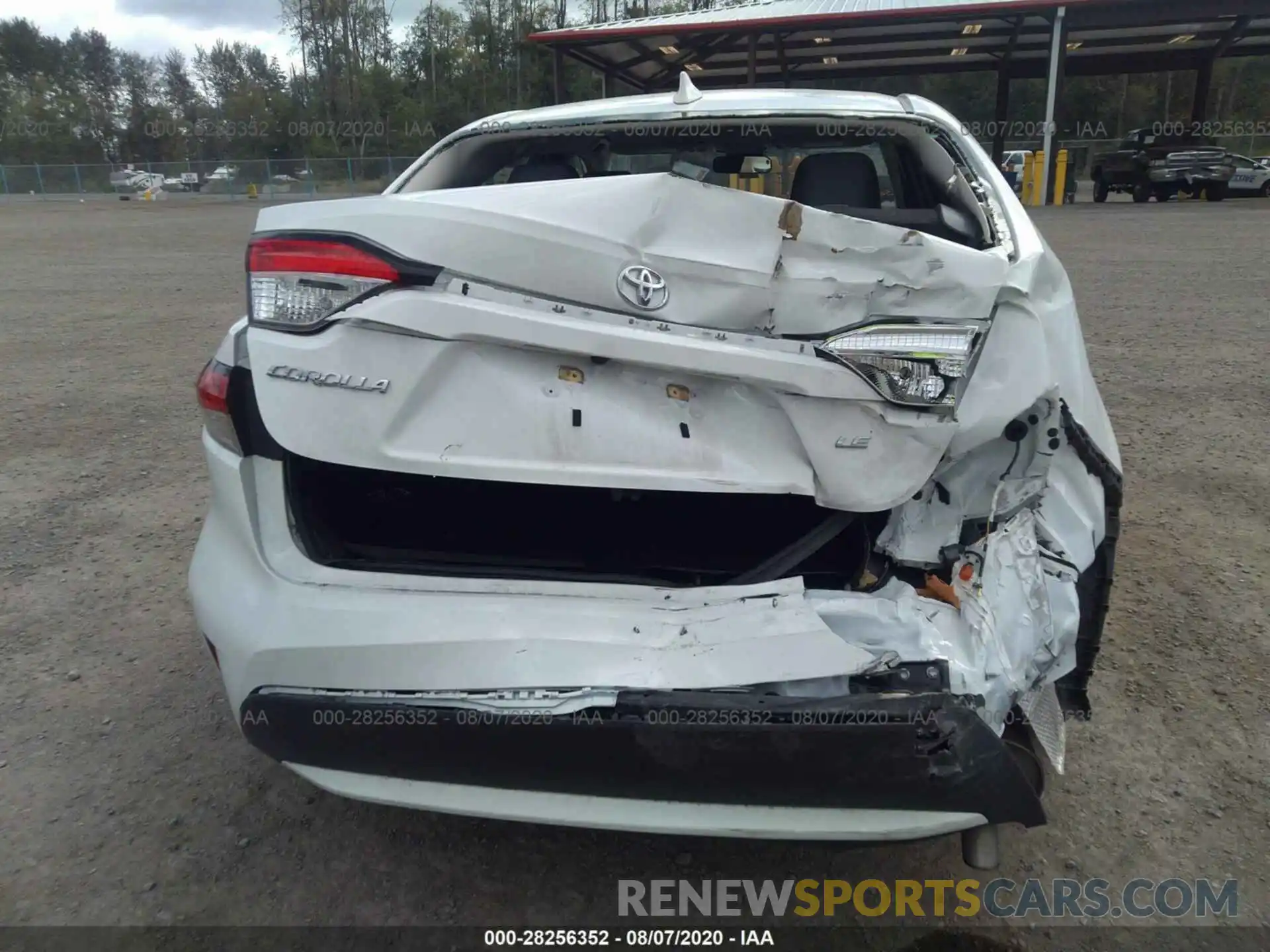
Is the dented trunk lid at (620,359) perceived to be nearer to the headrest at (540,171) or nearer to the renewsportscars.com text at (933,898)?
the renewsportscars.com text at (933,898)

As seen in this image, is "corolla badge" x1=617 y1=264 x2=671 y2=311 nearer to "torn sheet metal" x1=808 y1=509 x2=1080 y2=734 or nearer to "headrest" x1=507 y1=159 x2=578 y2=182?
"torn sheet metal" x1=808 y1=509 x2=1080 y2=734

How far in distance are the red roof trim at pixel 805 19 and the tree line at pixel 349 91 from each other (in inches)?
732

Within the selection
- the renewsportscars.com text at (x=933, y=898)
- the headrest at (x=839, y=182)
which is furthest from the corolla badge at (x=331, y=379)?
the headrest at (x=839, y=182)

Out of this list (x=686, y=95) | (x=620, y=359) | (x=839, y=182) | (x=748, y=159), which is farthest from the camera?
(x=748, y=159)

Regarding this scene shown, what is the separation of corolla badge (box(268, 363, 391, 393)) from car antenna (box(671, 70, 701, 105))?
1563 mm

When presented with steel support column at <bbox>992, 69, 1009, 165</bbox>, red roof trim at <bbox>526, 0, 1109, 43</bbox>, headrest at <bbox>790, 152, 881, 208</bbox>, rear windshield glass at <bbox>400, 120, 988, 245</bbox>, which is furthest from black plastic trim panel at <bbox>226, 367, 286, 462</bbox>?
steel support column at <bbox>992, 69, 1009, 165</bbox>

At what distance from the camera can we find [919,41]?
2405 centimetres

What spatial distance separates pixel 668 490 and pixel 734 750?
19.3 inches

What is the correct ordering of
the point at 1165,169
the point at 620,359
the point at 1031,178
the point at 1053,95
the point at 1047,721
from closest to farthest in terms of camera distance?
the point at 620,359 < the point at 1047,721 < the point at 1053,95 < the point at 1165,169 < the point at 1031,178

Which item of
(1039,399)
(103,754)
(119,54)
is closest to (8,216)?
(103,754)

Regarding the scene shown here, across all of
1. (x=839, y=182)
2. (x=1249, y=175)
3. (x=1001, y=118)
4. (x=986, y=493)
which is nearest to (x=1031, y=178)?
(x=1249, y=175)

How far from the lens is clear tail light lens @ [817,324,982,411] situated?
1685mm

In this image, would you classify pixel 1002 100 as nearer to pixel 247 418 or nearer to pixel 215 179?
pixel 215 179

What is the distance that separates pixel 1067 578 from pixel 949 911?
2.61 feet
